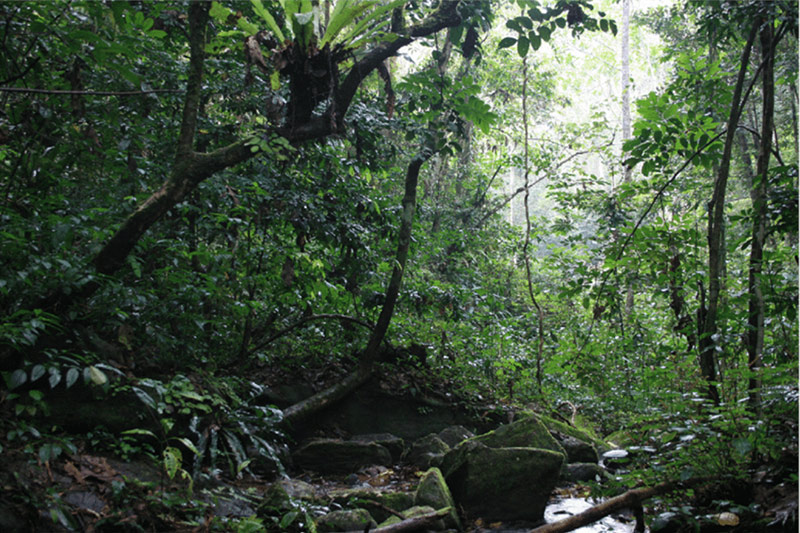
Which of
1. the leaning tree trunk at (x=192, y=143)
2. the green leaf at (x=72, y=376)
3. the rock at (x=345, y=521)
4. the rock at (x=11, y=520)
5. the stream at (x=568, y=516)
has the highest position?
the leaning tree trunk at (x=192, y=143)

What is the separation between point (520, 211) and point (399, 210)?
89.1 feet

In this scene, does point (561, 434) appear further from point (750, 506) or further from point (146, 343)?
point (146, 343)

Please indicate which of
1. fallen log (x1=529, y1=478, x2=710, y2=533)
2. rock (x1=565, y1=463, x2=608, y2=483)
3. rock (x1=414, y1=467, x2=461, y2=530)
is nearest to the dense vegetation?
fallen log (x1=529, y1=478, x2=710, y2=533)

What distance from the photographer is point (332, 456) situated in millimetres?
5371

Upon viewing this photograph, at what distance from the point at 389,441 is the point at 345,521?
262cm

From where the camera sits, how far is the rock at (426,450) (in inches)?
222

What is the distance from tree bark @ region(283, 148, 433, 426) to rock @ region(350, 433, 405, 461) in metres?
0.59

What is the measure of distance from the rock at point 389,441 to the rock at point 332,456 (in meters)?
0.37

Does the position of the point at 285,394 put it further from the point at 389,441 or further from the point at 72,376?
the point at 72,376

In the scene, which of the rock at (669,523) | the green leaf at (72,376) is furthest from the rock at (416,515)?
the green leaf at (72,376)

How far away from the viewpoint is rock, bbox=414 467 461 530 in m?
3.95

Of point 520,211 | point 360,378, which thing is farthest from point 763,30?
point 520,211

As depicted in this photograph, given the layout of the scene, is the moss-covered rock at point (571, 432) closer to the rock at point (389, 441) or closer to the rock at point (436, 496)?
the rock at point (389, 441)

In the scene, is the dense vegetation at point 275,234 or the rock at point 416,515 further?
the rock at point 416,515
